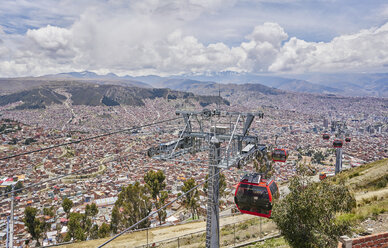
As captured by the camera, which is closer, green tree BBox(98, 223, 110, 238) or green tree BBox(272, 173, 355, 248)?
green tree BBox(272, 173, 355, 248)

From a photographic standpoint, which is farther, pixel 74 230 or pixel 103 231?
pixel 103 231

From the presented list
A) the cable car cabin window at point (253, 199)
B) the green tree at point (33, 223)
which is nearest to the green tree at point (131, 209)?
the green tree at point (33, 223)

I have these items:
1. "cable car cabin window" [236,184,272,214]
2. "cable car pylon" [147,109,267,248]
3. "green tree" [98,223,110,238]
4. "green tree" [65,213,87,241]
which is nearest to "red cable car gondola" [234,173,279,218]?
"cable car cabin window" [236,184,272,214]

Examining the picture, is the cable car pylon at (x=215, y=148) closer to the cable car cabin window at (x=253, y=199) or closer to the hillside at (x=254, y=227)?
the cable car cabin window at (x=253, y=199)

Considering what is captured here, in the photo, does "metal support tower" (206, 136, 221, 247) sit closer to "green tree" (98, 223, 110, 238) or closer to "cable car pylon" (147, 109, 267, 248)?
"cable car pylon" (147, 109, 267, 248)

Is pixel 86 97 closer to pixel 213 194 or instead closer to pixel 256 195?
pixel 213 194

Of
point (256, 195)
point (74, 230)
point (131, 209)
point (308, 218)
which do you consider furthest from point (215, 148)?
point (74, 230)
